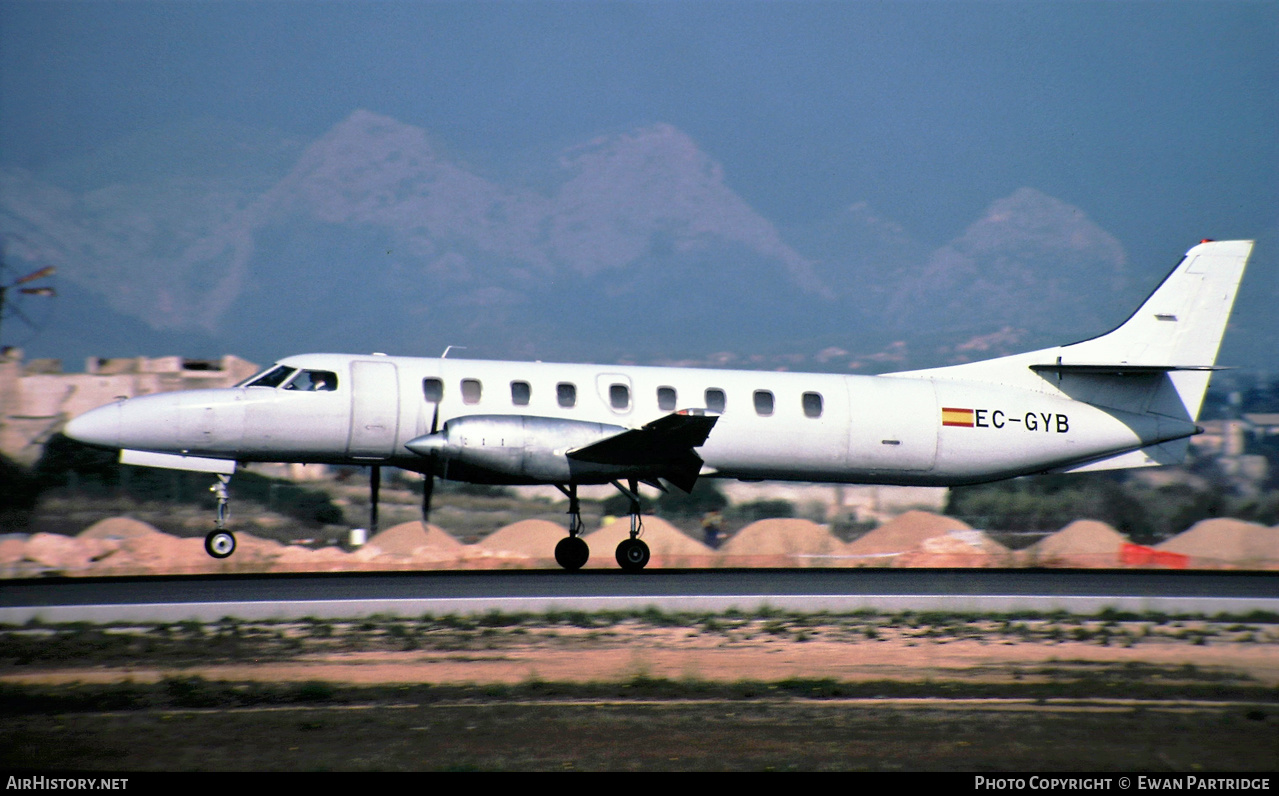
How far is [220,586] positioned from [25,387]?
110 feet

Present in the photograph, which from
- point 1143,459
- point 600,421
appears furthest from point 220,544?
point 1143,459

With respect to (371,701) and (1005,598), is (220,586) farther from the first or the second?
(1005,598)

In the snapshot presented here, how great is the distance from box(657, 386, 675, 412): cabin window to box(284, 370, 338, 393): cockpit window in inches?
207

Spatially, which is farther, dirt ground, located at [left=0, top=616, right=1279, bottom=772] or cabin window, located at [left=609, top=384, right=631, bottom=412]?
cabin window, located at [left=609, top=384, right=631, bottom=412]

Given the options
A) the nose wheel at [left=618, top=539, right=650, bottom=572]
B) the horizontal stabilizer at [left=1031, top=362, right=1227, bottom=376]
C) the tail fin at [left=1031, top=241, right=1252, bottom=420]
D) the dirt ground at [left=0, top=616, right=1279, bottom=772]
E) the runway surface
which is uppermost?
the tail fin at [left=1031, top=241, right=1252, bottom=420]

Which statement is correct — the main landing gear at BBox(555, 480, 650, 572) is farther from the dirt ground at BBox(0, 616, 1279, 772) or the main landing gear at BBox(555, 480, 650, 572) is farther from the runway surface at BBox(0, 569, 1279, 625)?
the dirt ground at BBox(0, 616, 1279, 772)

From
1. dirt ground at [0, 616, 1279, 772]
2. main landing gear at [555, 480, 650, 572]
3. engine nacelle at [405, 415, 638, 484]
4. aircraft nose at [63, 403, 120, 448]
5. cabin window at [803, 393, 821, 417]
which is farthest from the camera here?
cabin window at [803, 393, 821, 417]

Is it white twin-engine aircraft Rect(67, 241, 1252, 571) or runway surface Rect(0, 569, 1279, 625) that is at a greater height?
white twin-engine aircraft Rect(67, 241, 1252, 571)

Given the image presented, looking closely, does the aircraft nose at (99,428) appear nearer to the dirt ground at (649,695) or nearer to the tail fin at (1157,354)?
the dirt ground at (649,695)

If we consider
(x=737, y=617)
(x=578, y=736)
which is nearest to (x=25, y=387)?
(x=737, y=617)

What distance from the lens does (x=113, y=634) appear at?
13.3 metres

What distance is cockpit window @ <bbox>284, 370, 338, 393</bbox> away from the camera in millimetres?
18422

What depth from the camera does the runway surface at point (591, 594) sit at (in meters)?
14.6

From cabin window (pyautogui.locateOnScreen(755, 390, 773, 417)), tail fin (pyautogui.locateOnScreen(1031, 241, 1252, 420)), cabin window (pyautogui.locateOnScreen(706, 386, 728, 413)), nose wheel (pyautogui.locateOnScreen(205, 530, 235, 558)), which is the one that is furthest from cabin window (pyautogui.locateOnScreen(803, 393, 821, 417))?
nose wheel (pyautogui.locateOnScreen(205, 530, 235, 558))
